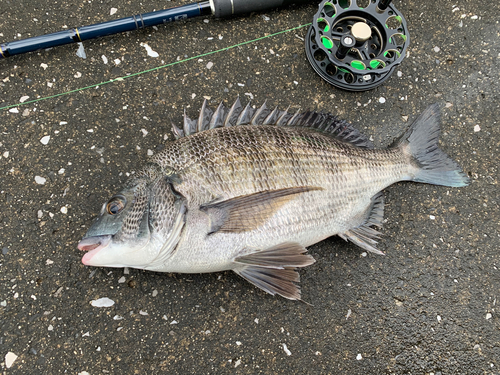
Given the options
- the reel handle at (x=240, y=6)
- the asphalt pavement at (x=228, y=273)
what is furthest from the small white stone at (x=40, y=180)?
the reel handle at (x=240, y=6)

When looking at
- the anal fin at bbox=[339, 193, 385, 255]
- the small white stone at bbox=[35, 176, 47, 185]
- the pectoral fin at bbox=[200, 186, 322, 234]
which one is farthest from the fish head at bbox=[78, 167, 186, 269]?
the anal fin at bbox=[339, 193, 385, 255]

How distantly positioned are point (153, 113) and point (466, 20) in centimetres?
234

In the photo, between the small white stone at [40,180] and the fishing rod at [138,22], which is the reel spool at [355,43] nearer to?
the fishing rod at [138,22]

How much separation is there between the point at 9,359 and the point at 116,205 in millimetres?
1064

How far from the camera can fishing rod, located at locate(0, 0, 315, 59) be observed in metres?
1.89

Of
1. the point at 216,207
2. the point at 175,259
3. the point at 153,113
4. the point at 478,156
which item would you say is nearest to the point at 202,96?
the point at 153,113

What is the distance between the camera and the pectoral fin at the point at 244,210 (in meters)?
1.61

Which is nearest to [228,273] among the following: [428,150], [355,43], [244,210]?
[244,210]

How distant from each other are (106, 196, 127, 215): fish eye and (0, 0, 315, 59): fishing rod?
42.1 inches

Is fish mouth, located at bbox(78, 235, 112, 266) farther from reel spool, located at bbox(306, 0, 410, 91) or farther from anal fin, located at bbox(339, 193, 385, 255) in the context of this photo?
reel spool, located at bbox(306, 0, 410, 91)

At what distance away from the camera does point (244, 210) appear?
162 cm

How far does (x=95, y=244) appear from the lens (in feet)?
5.12

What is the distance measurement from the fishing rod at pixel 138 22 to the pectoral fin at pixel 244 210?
1.25m

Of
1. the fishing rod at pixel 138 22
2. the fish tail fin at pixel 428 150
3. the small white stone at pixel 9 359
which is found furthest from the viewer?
the fish tail fin at pixel 428 150
